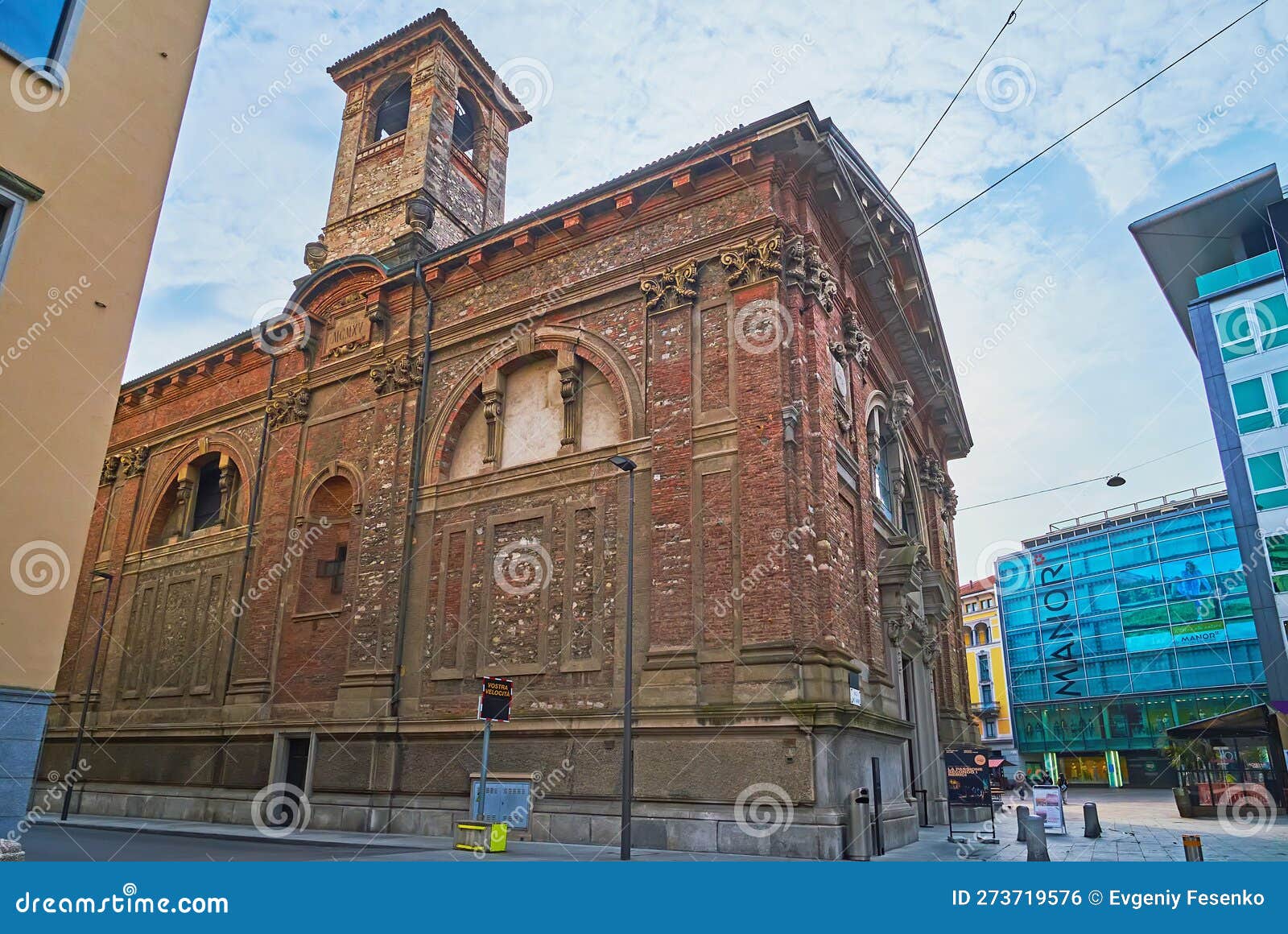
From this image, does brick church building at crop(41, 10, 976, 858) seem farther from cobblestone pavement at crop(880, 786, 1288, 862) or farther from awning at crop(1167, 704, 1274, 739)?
awning at crop(1167, 704, 1274, 739)

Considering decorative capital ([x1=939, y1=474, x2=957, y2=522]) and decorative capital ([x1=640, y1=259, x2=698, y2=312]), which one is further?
decorative capital ([x1=939, y1=474, x2=957, y2=522])

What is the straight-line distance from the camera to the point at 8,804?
346 inches

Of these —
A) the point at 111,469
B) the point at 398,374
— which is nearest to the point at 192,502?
the point at 111,469

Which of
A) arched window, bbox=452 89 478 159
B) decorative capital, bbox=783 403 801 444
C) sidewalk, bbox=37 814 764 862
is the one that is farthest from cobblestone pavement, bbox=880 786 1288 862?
arched window, bbox=452 89 478 159

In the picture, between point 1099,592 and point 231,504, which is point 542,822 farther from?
point 1099,592


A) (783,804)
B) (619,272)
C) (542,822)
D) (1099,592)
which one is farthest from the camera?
(1099,592)

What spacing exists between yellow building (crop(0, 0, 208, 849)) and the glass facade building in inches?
2153

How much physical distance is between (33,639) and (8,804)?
5.48ft

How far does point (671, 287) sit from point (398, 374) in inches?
300

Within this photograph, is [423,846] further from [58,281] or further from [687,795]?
[58,281]

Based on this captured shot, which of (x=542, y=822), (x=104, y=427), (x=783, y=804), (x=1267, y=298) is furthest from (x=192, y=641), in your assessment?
(x=1267, y=298)

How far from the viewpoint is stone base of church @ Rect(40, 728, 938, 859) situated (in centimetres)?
1356

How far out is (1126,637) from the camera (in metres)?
56.4

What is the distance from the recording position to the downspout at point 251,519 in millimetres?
21906
